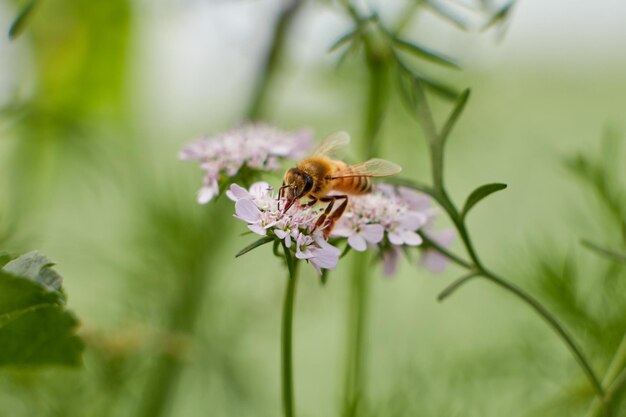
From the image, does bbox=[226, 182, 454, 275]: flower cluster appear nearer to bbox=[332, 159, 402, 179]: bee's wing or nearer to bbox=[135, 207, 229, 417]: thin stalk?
bbox=[332, 159, 402, 179]: bee's wing

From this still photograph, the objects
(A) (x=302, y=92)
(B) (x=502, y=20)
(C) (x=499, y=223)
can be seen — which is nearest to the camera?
(B) (x=502, y=20)

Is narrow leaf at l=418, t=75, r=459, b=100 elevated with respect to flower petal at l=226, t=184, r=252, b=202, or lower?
elevated

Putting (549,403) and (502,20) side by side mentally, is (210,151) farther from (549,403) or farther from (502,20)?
(549,403)

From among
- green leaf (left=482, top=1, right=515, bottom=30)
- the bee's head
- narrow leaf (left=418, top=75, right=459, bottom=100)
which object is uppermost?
Result: green leaf (left=482, top=1, right=515, bottom=30)

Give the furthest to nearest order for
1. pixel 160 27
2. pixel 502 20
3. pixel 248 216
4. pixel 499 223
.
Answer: pixel 499 223, pixel 160 27, pixel 502 20, pixel 248 216

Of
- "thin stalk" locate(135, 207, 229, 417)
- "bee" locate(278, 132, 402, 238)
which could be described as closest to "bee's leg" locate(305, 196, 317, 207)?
"bee" locate(278, 132, 402, 238)

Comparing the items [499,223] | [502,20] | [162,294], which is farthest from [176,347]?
[499,223]

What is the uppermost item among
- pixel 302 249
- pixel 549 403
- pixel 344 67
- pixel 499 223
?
pixel 344 67

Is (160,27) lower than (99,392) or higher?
higher
